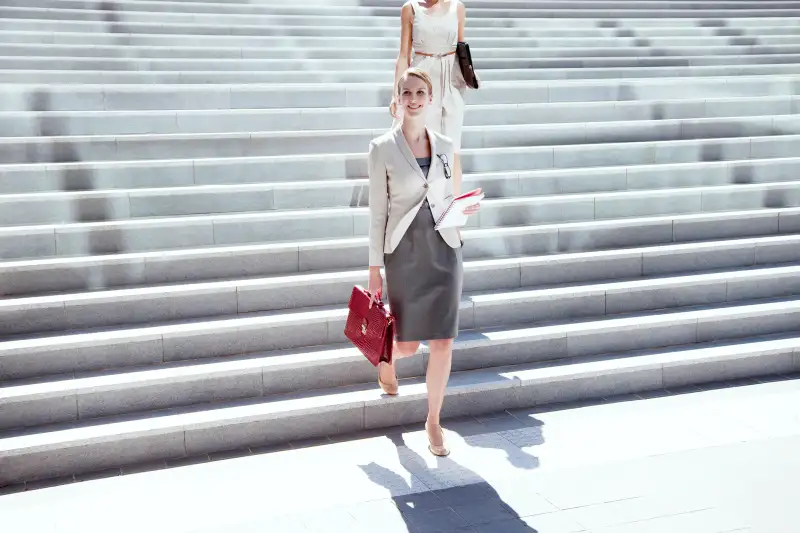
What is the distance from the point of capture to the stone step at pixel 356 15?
35.8 feet

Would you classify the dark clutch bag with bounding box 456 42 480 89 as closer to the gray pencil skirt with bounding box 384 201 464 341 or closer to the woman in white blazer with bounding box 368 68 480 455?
the woman in white blazer with bounding box 368 68 480 455

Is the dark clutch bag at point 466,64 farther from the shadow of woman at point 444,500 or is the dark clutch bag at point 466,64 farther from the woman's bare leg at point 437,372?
the shadow of woman at point 444,500

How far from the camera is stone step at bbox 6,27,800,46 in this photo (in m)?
10.3

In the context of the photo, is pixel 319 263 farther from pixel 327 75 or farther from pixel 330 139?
pixel 327 75

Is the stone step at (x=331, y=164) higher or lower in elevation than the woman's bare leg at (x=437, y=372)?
higher

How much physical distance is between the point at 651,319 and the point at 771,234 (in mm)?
1973

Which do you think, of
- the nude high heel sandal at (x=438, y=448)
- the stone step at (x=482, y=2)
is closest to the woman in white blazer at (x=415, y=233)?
the nude high heel sandal at (x=438, y=448)

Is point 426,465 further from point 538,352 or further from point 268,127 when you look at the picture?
point 268,127

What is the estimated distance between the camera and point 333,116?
9.02 meters

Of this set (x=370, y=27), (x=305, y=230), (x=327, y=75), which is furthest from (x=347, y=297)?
(x=370, y=27)

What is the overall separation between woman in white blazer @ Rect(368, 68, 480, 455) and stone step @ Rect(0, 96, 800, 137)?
3.49 m

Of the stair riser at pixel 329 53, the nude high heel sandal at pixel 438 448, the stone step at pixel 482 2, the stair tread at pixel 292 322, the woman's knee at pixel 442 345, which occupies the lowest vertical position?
the nude high heel sandal at pixel 438 448

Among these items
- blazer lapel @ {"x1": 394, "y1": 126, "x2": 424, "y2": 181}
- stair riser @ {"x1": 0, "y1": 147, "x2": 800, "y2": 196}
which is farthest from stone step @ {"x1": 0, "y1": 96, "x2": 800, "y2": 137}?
blazer lapel @ {"x1": 394, "y1": 126, "x2": 424, "y2": 181}

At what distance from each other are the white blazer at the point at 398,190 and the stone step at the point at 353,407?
1.15 m
